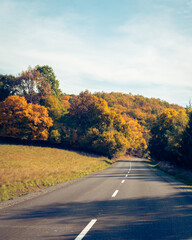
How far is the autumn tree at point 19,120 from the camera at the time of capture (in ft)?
152

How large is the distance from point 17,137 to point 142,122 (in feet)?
249

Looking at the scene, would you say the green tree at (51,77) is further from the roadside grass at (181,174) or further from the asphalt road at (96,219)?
the asphalt road at (96,219)

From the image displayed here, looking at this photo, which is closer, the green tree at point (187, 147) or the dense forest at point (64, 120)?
the green tree at point (187, 147)

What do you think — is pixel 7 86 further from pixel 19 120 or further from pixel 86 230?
pixel 86 230

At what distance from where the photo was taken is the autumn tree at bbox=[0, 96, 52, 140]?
152ft

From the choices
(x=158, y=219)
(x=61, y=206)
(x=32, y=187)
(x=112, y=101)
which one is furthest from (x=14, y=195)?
(x=112, y=101)

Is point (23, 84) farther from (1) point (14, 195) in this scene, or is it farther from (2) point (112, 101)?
(2) point (112, 101)

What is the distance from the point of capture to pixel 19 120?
153 ft

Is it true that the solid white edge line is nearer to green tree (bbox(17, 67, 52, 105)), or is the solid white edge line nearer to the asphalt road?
the asphalt road

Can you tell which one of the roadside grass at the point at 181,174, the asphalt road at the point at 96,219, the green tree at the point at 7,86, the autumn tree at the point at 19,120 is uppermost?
the green tree at the point at 7,86

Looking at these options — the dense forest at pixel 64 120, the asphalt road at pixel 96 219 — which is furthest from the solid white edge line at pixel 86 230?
the dense forest at pixel 64 120

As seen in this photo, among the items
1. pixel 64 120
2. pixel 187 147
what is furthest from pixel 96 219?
pixel 64 120

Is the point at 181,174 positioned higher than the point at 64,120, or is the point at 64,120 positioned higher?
the point at 64,120

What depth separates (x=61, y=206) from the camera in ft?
24.8
